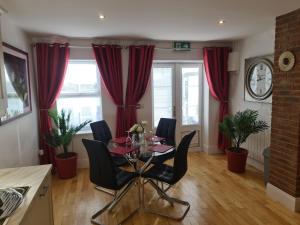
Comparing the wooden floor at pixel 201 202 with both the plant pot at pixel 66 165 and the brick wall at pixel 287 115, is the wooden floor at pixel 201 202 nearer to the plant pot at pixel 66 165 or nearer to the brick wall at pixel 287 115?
the plant pot at pixel 66 165

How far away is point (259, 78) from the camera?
377 centimetres

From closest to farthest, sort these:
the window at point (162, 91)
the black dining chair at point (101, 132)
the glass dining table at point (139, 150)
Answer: the glass dining table at point (139, 150)
the black dining chair at point (101, 132)
the window at point (162, 91)

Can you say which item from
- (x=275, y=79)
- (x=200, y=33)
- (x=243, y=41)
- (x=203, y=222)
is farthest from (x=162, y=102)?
(x=203, y=222)

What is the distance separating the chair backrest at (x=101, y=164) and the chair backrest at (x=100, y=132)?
3.28ft

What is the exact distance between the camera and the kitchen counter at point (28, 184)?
3.93ft

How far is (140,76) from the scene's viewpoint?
13.5 ft

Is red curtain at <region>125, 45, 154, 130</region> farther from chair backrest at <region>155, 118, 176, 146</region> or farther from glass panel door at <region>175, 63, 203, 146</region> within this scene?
glass panel door at <region>175, 63, 203, 146</region>

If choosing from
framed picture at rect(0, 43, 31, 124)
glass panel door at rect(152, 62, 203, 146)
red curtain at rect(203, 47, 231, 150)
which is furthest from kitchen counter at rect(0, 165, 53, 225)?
red curtain at rect(203, 47, 231, 150)

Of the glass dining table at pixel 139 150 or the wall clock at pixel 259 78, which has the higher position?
the wall clock at pixel 259 78

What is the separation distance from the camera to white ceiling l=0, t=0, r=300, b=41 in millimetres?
2309

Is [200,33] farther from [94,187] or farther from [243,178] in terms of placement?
[94,187]

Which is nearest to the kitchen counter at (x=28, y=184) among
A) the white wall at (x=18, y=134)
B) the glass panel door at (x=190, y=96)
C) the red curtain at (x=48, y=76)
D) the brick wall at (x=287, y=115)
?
the white wall at (x=18, y=134)

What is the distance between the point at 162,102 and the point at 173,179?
2356 mm

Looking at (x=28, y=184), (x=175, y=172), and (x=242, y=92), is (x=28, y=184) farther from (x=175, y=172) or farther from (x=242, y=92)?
(x=242, y=92)
